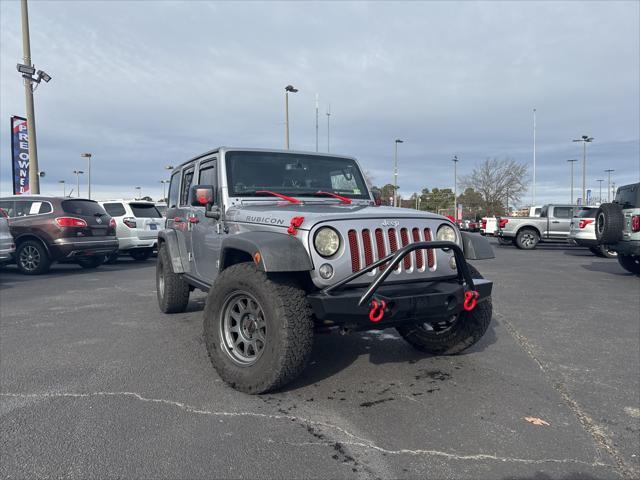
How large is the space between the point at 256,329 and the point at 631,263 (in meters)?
10.3

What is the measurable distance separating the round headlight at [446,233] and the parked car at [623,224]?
25.3 ft

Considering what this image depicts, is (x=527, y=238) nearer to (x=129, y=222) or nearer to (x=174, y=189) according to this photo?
(x=129, y=222)

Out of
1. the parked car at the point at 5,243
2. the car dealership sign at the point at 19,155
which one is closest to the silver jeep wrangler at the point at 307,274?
the parked car at the point at 5,243

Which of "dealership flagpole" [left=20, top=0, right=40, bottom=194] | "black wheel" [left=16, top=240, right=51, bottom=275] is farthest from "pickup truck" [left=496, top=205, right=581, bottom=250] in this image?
"dealership flagpole" [left=20, top=0, right=40, bottom=194]

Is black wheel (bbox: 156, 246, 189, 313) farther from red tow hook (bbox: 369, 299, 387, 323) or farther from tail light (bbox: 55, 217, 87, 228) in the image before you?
tail light (bbox: 55, 217, 87, 228)

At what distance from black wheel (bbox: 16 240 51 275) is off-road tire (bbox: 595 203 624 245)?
38.6 ft

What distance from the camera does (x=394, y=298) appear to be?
3201 mm

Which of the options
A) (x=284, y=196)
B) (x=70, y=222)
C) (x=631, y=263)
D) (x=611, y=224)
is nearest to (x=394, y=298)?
(x=284, y=196)

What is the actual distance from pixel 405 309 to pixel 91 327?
157 inches

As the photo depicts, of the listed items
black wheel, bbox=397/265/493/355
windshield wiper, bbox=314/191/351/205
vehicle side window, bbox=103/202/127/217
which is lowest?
black wheel, bbox=397/265/493/355

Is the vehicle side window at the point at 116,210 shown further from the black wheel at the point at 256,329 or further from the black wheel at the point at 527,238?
the black wheel at the point at 527,238

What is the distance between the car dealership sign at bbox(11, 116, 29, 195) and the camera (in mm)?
15836

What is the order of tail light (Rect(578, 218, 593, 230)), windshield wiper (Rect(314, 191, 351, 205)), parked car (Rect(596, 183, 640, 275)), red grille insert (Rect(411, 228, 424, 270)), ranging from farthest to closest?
tail light (Rect(578, 218, 593, 230)) → parked car (Rect(596, 183, 640, 275)) → windshield wiper (Rect(314, 191, 351, 205)) → red grille insert (Rect(411, 228, 424, 270))

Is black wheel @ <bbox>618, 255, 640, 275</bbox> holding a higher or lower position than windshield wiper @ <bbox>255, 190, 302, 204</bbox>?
lower
